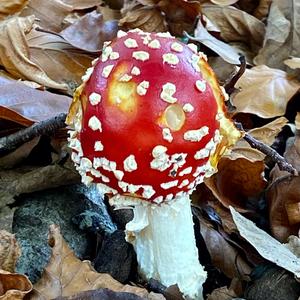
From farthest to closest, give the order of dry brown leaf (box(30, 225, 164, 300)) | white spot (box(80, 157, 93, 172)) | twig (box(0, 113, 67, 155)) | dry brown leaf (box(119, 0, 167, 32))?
dry brown leaf (box(119, 0, 167, 32)) < twig (box(0, 113, 67, 155)) < dry brown leaf (box(30, 225, 164, 300)) < white spot (box(80, 157, 93, 172))

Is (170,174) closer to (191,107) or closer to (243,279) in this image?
(191,107)

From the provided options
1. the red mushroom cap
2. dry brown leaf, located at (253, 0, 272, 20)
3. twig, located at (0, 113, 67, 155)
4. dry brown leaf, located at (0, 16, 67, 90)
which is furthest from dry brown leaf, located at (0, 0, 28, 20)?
the red mushroom cap

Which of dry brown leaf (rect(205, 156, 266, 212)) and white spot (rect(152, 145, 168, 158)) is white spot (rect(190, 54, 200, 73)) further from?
dry brown leaf (rect(205, 156, 266, 212))

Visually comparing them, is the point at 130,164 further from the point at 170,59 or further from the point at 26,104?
the point at 26,104

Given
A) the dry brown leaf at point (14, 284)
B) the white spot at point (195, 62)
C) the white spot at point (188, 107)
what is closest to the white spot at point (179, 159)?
the white spot at point (188, 107)

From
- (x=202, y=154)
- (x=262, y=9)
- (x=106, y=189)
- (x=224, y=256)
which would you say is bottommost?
(x=224, y=256)

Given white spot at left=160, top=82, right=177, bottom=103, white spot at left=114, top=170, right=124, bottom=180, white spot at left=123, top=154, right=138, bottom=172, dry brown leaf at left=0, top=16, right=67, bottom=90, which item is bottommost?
dry brown leaf at left=0, top=16, right=67, bottom=90

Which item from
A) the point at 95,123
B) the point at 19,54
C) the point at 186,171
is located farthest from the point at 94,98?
the point at 19,54
